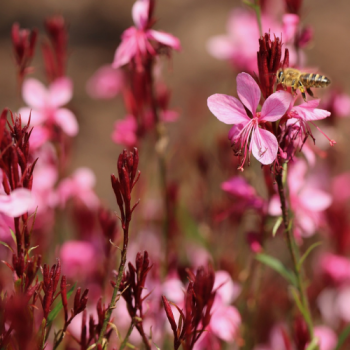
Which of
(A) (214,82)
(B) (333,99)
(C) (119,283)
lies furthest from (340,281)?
(A) (214,82)

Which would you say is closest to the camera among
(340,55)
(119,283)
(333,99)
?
(119,283)

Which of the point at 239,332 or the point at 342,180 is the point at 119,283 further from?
the point at 342,180

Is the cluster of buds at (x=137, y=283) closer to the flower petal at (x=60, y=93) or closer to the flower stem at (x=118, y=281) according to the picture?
the flower stem at (x=118, y=281)

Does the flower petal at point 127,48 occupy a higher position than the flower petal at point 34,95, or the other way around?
the flower petal at point 127,48

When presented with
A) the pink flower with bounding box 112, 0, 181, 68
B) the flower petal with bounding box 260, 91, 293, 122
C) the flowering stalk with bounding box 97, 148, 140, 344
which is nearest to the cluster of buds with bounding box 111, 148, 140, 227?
the flowering stalk with bounding box 97, 148, 140, 344

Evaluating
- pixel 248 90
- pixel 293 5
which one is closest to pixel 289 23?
pixel 293 5

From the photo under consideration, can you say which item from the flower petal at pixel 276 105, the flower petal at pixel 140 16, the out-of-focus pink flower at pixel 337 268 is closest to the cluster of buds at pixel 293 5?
the flower petal at pixel 140 16

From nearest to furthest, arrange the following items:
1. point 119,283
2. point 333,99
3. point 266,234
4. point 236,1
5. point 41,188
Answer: point 119,283
point 266,234
point 41,188
point 333,99
point 236,1
